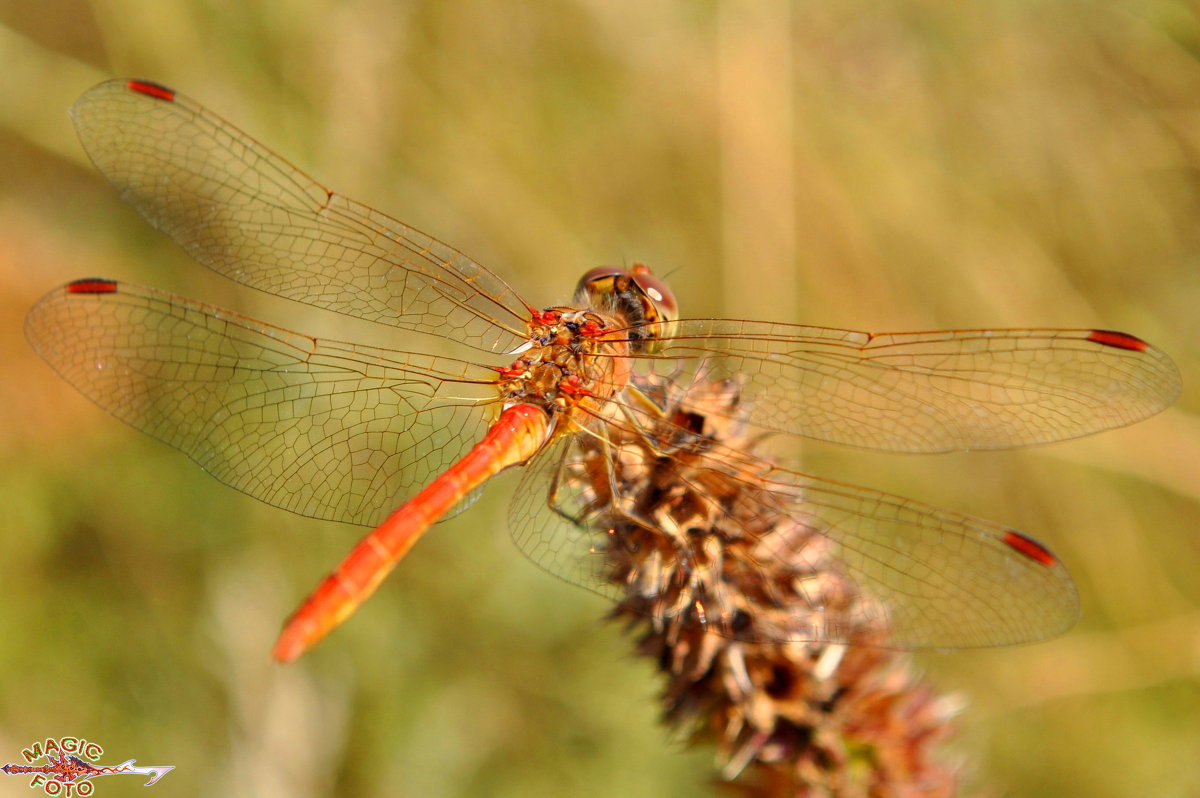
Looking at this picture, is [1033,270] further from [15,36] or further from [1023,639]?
[15,36]

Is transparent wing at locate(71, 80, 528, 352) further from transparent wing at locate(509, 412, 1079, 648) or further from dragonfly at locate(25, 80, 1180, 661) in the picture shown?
transparent wing at locate(509, 412, 1079, 648)

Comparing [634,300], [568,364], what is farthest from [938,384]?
[568,364]

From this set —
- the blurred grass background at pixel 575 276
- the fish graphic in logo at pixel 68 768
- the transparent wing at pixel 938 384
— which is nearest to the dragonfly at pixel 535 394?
the transparent wing at pixel 938 384

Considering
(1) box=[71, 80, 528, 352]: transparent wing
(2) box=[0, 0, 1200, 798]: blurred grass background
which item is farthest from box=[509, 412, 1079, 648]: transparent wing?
(2) box=[0, 0, 1200, 798]: blurred grass background

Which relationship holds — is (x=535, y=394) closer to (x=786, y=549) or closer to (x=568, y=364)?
(x=568, y=364)

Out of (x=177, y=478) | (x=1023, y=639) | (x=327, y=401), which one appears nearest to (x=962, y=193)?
(x=1023, y=639)
